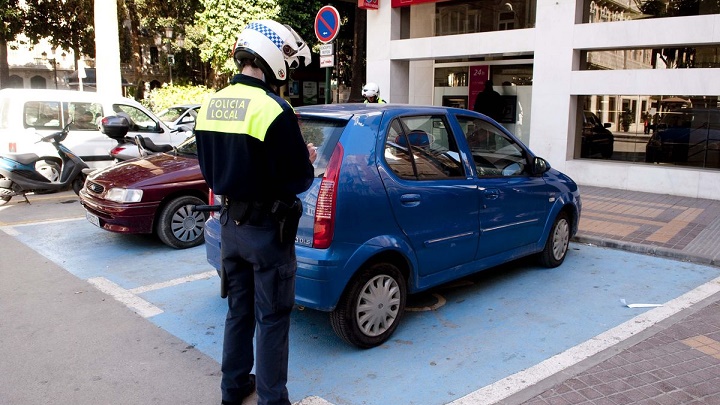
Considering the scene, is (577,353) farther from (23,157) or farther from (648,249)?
(23,157)

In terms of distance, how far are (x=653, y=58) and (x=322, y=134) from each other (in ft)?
27.4

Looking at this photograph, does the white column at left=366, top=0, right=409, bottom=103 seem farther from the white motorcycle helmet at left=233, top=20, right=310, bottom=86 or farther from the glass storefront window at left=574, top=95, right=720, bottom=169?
the white motorcycle helmet at left=233, top=20, right=310, bottom=86

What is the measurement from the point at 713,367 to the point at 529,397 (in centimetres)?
142

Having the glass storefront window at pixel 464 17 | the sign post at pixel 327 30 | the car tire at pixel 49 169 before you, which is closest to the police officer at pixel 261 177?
the sign post at pixel 327 30

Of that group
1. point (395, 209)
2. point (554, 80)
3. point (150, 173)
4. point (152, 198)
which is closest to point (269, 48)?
point (395, 209)

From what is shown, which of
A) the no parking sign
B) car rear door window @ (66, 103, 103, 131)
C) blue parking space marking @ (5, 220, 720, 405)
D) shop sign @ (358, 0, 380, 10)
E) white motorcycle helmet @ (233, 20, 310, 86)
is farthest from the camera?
shop sign @ (358, 0, 380, 10)

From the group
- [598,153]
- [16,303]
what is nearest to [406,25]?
[598,153]

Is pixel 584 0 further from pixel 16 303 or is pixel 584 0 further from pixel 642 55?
pixel 16 303

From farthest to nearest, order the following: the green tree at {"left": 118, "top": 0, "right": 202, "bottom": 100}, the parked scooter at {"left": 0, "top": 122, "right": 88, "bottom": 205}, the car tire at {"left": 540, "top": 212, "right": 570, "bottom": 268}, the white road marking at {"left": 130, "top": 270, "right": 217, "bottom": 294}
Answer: the green tree at {"left": 118, "top": 0, "right": 202, "bottom": 100} < the parked scooter at {"left": 0, "top": 122, "right": 88, "bottom": 205} < the car tire at {"left": 540, "top": 212, "right": 570, "bottom": 268} < the white road marking at {"left": 130, "top": 270, "right": 217, "bottom": 294}

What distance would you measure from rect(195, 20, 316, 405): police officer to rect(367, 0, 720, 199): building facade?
29.2ft

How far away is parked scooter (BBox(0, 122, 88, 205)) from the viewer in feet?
28.4

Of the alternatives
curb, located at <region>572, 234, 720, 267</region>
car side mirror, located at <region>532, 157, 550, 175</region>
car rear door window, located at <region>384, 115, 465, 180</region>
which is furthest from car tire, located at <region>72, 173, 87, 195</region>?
curb, located at <region>572, 234, 720, 267</region>

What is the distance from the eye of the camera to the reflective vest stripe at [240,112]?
108 inches

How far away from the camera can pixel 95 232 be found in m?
7.39
